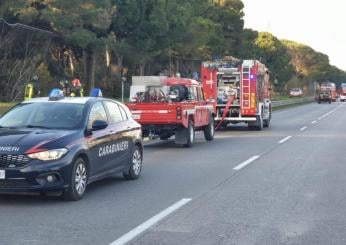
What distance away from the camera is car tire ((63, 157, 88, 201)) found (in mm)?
9391

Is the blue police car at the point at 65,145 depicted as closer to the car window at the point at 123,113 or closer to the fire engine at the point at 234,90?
the car window at the point at 123,113

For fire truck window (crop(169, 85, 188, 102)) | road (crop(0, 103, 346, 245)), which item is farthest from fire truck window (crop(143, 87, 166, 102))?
road (crop(0, 103, 346, 245))

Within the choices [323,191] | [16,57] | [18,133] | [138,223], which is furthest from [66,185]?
[16,57]

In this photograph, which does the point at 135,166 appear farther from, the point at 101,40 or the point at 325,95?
the point at 325,95

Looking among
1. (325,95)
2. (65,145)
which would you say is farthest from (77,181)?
(325,95)

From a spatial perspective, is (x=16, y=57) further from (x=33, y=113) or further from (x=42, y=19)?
(x=33, y=113)

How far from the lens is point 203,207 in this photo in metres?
9.32

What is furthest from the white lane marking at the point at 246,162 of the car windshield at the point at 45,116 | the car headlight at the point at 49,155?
the car headlight at the point at 49,155

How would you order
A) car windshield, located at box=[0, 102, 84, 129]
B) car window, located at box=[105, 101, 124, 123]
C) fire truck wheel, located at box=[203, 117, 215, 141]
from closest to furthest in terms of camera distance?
car windshield, located at box=[0, 102, 84, 129], car window, located at box=[105, 101, 124, 123], fire truck wheel, located at box=[203, 117, 215, 141]

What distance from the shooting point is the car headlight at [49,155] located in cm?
899

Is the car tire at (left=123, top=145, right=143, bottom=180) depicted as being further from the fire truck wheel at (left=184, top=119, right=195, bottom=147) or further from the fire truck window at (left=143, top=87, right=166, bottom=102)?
the fire truck window at (left=143, top=87, right=166, bottom=102)

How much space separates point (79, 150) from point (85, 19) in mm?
31635

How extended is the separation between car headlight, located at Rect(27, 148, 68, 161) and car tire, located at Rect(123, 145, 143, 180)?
279cm

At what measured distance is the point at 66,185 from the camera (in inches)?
365
